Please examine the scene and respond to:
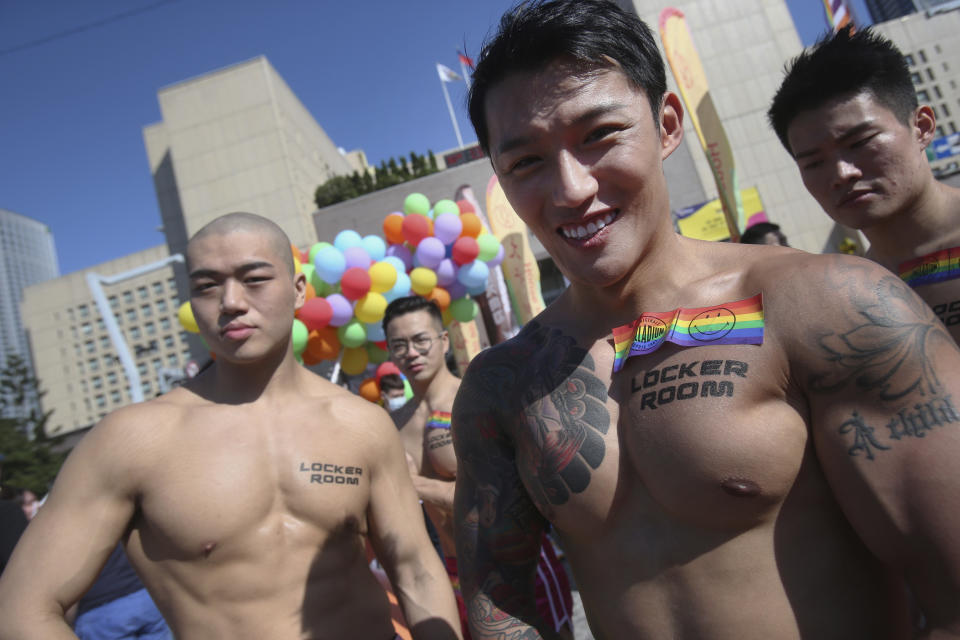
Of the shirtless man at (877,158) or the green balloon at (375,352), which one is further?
the green balloon at (375,352)

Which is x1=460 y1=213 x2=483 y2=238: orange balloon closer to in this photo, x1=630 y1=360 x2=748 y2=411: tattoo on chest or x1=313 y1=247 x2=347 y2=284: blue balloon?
x1=313 y1=247 x2=347 y2=284: blue balloon

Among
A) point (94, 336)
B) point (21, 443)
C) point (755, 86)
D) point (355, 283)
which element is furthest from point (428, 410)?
point (94, 336)

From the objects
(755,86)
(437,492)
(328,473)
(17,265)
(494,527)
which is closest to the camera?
(494,527)

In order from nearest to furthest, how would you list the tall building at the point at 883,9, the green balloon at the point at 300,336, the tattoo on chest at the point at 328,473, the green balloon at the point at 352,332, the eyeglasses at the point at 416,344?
the tattoo on chest at the point at 328,473 → the eyeglasses at the point at 416,344 → the green balloon at the point at 300,336 → the green balloon at the point at 352,332 → the tall building at the point at 883,9

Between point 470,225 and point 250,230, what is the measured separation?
4.69 metres

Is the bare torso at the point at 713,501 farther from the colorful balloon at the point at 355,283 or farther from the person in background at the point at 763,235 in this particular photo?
the colorful balloon at the point at 355,283

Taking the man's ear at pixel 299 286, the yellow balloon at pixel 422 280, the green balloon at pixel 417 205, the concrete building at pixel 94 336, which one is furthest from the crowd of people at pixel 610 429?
the concrete building at pixel 94 336

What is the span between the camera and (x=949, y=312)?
1.70m

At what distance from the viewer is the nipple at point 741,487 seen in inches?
41.0

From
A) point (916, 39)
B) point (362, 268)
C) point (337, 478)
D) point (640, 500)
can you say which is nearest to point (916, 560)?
point (640, 500)

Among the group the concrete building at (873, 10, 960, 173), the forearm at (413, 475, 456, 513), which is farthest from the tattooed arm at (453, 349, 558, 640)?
the concrete building at (873, 10, 960, 173)

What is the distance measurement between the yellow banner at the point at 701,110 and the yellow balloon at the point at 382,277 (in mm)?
3779

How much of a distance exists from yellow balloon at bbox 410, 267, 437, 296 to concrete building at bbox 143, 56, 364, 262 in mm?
17730

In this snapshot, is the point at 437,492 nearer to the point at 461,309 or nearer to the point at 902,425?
the point at 902,425
